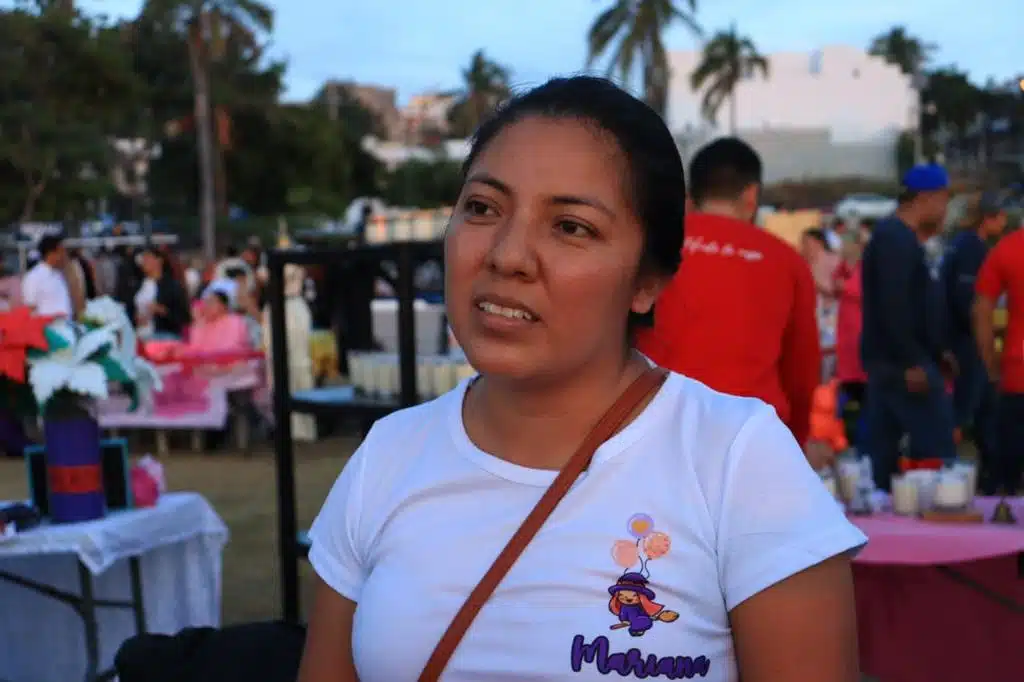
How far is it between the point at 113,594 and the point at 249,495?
420 centimetres

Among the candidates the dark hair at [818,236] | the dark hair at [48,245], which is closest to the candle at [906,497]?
the dark hair at [48,245]

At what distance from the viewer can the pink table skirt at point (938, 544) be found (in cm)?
348

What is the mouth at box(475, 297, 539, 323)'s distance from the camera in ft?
5.16

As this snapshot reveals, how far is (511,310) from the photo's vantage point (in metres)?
1.57

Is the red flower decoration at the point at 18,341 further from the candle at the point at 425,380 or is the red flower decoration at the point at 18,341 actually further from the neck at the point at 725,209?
the neck at the point at 725,209

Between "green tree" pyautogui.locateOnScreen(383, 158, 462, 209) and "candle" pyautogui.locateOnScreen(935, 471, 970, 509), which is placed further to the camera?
"green tree" pyautogui.locateOnScreen(383, 158, 462, 209)

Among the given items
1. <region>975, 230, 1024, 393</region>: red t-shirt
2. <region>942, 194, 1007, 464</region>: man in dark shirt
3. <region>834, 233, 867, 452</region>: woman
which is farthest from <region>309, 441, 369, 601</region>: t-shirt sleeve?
<region>834, 233, 867, 452</region>: woman

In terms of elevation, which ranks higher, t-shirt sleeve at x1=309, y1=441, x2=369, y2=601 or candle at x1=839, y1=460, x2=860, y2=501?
t-shirt sleeve at x1=309, y1=441, x2=369, y2=601

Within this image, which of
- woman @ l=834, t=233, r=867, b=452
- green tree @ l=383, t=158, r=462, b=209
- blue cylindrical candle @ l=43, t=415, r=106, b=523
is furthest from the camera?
green tree @ l=383, t=158, r=462, b=209

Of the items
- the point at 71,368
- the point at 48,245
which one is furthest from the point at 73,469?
the point at 48,245

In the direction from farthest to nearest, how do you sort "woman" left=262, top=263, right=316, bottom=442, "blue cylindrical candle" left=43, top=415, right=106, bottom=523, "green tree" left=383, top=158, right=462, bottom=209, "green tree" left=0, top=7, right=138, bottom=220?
"green tree" left=383, top=158, right=462, bottom=209, "green tree" left=0, top=7, right=138, bottom=220, "woman" left=262, top=263, right=316, bottom=442, "blue cylindrical candle" left=43, top=415, right=106, bottom=523

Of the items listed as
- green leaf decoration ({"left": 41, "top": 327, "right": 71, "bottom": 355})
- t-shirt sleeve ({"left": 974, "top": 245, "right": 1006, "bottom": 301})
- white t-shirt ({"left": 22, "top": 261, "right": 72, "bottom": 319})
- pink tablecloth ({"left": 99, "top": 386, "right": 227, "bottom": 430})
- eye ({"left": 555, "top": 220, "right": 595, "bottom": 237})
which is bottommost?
pink tablecloth ({"left": 99, "top": 386, "right": 227, "bottom": 430})

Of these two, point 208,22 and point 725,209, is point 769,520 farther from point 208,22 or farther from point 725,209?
point 208,22

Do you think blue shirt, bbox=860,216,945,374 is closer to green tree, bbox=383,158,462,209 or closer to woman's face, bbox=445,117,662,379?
woman's face, bbox=445,117,662,379
